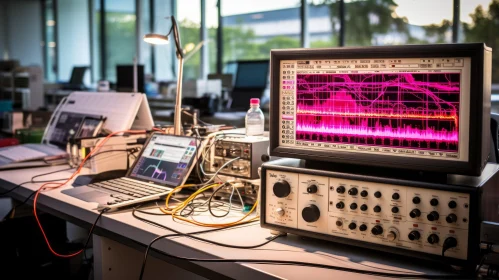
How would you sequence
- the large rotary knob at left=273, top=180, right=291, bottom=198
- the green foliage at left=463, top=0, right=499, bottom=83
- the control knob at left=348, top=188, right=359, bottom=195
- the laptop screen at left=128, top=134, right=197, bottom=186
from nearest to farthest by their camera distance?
the control knob at left=348, top=188, right=359, bottom=195 < the large rotary knob at left=273, top=180, right=291, bottom=198 < the laptop screen at left=128, top=134, right=197, bottom=186 < the green foliage at left=463, top=0, right=499, bottom=83

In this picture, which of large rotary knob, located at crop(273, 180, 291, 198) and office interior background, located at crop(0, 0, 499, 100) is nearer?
large rotary knob, located at crop(273, 180, 291, 198)

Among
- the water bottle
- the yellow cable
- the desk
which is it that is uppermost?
the water bottle

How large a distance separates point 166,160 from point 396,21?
4780mm

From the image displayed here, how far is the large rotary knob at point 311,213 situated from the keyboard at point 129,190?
607mm

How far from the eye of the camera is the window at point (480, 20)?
5.19 metres

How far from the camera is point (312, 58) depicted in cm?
128

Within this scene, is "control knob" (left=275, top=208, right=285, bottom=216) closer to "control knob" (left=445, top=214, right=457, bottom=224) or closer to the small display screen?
"control knob" (left=445, top=214, right=457, bottom=224)

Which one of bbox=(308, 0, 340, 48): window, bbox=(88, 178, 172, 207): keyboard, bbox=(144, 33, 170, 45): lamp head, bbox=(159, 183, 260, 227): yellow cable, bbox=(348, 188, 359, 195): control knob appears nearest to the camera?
bbox=(348, 188, 359, 195): control knob

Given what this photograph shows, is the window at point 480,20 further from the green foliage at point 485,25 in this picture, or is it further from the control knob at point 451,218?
the control knob at point 451,218

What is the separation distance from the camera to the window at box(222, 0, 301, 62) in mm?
6898

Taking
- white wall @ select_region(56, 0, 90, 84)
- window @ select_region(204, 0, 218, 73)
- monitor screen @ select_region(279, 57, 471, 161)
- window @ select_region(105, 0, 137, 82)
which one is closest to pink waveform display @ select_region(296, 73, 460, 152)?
monitor screen @ select_region(279, 57, 471, 161)

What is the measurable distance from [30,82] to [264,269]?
5984 mm

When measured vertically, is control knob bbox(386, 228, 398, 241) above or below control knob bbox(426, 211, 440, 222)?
below

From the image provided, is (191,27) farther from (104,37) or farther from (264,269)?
(264,269)
